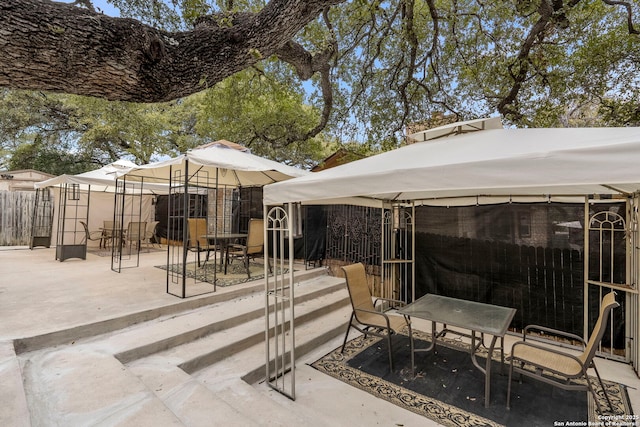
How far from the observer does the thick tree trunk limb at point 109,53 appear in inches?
70.9

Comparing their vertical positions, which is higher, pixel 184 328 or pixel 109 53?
pixel 109 53

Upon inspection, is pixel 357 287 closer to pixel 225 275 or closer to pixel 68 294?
pixel 225 275

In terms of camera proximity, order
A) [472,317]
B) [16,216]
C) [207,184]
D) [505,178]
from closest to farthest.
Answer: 1. [505,178]
2. [472,317]
3. [207,184]
4. [16,216]

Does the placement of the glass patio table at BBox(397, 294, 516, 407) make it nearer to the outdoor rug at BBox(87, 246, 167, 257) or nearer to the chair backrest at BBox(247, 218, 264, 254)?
the chair backrest at BBox(247, 218, 264, 254)

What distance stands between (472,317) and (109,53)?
3894mm

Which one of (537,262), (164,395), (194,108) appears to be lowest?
(164,395)

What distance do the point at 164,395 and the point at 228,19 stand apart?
3.36 meters

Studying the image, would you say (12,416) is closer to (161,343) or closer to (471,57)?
(161,343)

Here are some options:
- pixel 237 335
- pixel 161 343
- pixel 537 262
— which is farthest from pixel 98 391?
pixel 537 262

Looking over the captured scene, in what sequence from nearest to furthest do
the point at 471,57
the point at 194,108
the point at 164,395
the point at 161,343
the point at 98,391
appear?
the point at 98,391 → the point at 164,395 → the point at 161,343 → the point at 471,57 → the point at 194,108

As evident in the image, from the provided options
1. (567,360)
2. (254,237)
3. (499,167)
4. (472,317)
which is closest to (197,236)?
(254,237)

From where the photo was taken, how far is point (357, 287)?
3.76 meters

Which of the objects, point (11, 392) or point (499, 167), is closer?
point (499, 167)

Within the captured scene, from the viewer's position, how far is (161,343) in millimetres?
3078
